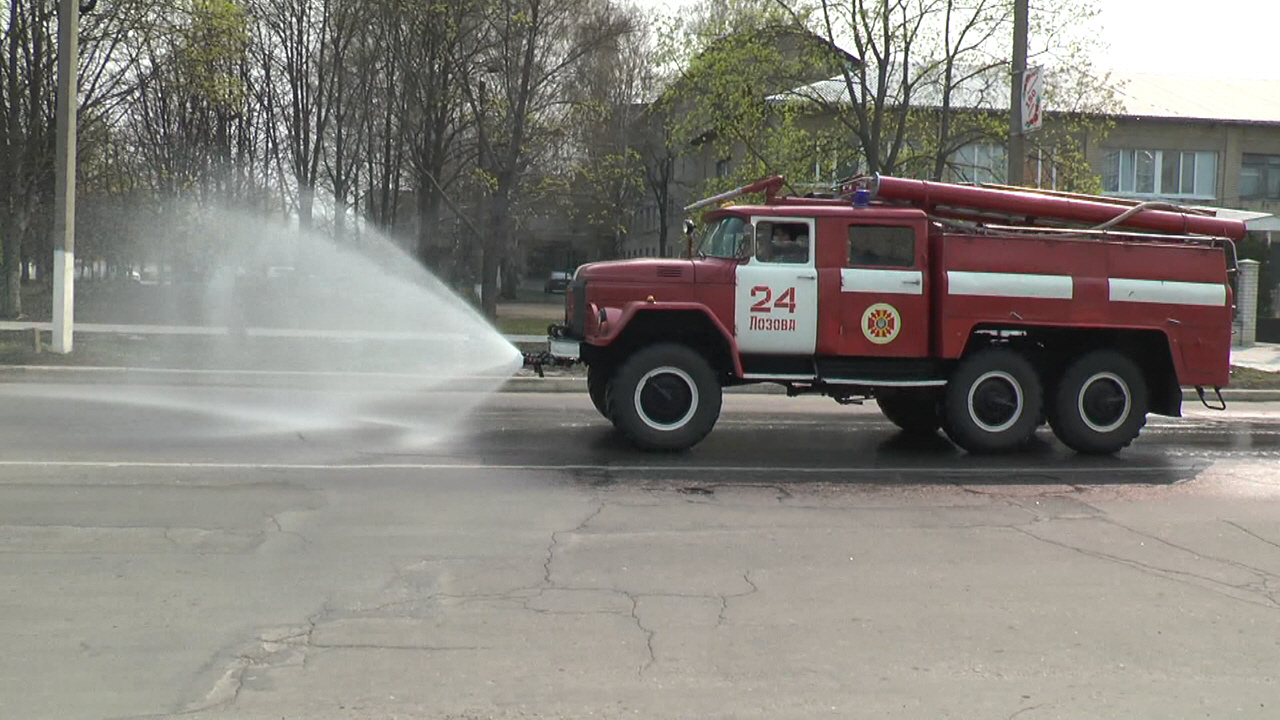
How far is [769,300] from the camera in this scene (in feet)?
37.4

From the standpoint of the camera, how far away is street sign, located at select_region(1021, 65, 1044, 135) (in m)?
17.9

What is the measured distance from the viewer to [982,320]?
454 inches

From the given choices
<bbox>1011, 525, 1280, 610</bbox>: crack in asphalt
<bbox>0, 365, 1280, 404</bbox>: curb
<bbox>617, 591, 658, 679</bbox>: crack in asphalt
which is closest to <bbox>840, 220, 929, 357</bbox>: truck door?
<bbox>1011, 525, 1280, 610</bbox>: crack in asphalt

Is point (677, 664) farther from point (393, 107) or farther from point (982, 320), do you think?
point (393, 107)

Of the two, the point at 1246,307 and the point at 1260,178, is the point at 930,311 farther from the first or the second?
the point at 1260,178

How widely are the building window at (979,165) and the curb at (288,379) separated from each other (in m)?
9.93

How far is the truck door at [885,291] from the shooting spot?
37.7ft

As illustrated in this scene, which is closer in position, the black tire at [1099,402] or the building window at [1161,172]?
the black tire at [1099,402]

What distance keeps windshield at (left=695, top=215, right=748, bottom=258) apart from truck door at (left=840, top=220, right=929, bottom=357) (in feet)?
3.46

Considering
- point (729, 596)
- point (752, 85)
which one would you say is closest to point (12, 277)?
point (752, 85)

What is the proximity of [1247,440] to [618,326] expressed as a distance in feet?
25.9

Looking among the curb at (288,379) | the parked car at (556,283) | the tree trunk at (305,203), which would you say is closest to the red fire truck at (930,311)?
the curb at (288,379)

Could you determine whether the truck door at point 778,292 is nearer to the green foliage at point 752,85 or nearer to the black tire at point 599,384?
the black tire at point 599,384

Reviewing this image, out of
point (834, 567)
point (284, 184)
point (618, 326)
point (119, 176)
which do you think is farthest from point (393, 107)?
point (834, 567)
